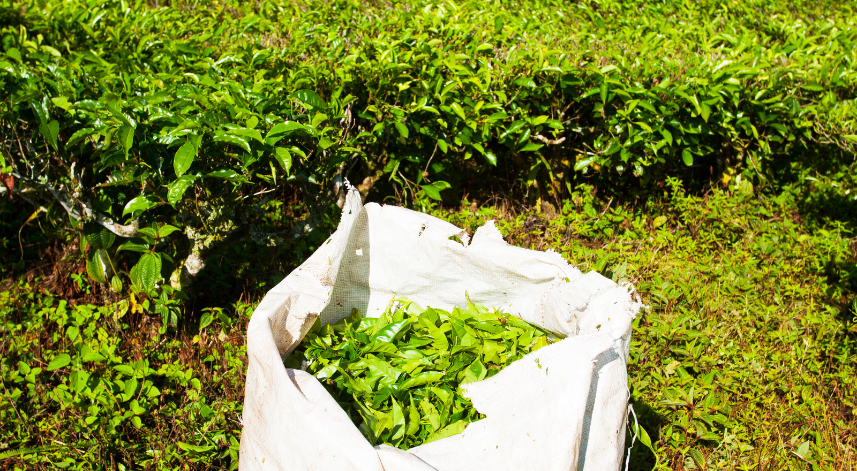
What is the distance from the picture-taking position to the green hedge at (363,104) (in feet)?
6.11

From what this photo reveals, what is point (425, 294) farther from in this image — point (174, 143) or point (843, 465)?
point (843, 465)

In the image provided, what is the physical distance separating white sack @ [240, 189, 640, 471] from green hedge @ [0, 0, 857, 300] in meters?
0.48

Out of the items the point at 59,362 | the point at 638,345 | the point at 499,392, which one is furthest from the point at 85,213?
the point at 638,345

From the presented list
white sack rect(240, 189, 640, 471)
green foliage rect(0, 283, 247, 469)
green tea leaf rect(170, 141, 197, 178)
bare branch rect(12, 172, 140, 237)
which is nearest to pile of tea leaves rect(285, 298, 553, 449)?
white sack rect(240, 189, 640, 471)

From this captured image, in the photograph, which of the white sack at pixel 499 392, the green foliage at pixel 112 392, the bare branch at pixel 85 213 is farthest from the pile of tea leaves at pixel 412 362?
the bare branch at pixel 85 213

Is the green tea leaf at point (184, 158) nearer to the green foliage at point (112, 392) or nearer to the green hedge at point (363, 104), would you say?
the green hedge at point (363, 104)

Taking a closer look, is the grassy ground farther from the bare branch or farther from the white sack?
the white sack

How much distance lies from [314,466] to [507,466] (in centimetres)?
44

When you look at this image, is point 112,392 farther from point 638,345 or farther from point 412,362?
point 638,345

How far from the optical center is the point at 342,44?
250cm

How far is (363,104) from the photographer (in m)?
2.44

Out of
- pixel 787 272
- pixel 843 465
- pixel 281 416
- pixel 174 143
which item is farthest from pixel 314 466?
pixel 787 272

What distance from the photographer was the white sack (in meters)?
1.29

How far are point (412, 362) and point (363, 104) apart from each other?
119cm
